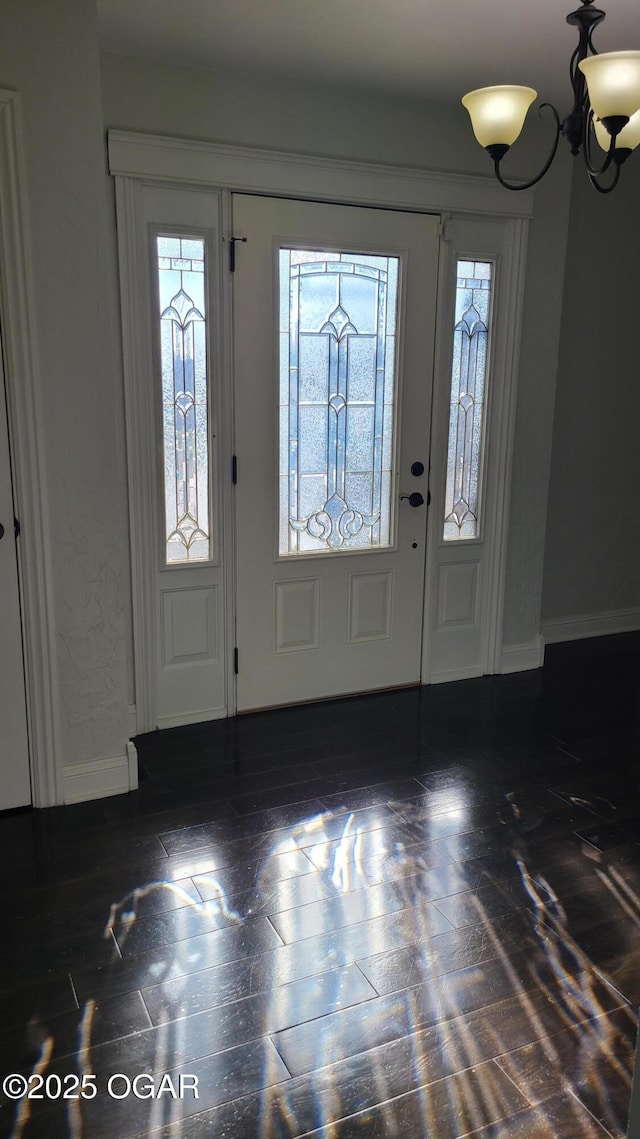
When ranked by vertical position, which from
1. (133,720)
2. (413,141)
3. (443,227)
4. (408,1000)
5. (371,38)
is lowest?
(408,1000)

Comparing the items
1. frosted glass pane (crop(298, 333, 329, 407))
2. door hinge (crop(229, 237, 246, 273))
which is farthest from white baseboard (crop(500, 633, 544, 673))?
door hinge (crop(229, 237, 246, 273))

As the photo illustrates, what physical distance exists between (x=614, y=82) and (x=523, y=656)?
2901 mm

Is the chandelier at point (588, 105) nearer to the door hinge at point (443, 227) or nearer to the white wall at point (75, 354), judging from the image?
the white wall at point (75, 354)

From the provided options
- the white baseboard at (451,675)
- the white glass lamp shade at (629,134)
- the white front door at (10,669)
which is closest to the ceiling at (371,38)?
the white glass lamp shade at (629,134)

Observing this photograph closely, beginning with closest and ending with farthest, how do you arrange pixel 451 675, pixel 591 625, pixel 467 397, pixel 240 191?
pixel 240 191
pixel 467 397
pixel 451 675
pixel 591 625

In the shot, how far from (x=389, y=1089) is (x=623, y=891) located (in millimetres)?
1025

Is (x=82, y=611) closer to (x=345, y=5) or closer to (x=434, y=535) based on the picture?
(x=434, y=535)

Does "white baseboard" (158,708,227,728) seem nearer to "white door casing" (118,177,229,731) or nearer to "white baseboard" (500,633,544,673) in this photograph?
"white door casing" (118,177,229,731)

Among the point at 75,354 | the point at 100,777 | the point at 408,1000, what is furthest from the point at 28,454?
the point at 408,1000

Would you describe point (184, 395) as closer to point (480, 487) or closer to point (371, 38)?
point (371, 38)

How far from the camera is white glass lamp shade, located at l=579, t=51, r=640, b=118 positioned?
6.52 ft

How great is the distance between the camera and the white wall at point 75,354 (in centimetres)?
255

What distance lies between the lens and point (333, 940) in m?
2.31

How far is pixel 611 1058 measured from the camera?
1.94m
